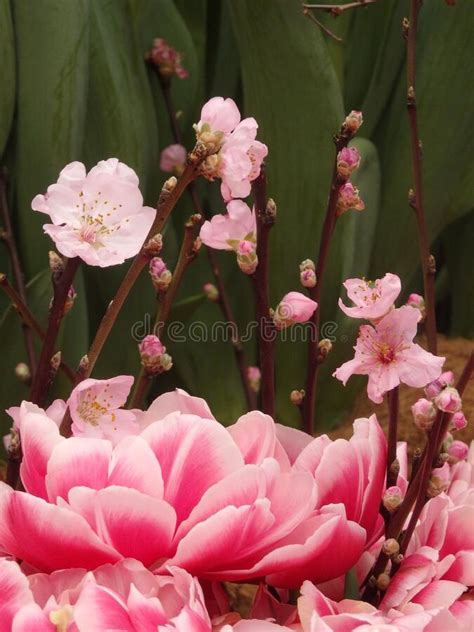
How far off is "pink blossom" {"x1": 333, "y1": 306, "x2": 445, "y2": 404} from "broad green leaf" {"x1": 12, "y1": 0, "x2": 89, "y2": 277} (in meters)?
0.39

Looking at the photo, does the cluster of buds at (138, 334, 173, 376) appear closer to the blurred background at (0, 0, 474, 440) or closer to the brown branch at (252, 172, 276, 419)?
the brown branch at (252, 172, 276, 419)

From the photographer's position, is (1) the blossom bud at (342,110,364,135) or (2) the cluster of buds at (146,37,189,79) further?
(2) the cluster of buds at (146,37,189,79)

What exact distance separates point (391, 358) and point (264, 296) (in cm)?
5

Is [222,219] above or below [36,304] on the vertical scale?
above

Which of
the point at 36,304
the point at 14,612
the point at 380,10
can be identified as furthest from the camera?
the point at 380,10

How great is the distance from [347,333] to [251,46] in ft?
0.69

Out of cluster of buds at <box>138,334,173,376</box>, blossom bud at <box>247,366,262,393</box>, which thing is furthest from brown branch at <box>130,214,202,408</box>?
blossom bud at <box>247,366,262,393</box>

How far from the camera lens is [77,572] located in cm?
27

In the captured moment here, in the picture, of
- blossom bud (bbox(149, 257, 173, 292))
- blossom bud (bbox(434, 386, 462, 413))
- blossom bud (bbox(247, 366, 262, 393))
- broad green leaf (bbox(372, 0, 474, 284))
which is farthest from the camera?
broad green leaf (bbox(372, 0, 474, 284))

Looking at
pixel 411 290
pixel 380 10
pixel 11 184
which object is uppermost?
pixel 380 10

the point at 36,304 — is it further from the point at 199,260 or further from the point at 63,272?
the point at 63,272

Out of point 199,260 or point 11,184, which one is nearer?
point 11,184

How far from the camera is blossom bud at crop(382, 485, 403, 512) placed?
30 cm

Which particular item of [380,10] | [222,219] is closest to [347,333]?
[380,10]
